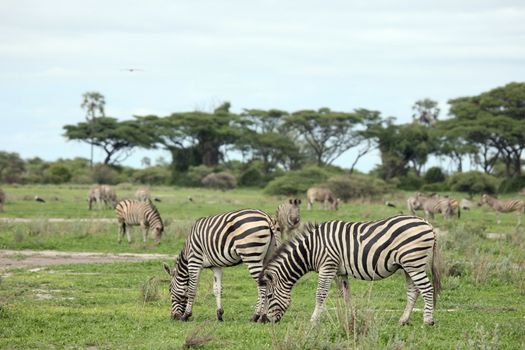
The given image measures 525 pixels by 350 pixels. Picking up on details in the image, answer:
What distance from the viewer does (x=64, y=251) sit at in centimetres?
2212

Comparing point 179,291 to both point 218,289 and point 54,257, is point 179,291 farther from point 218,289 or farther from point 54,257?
point 54,257

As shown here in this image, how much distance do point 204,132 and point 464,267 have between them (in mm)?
61396

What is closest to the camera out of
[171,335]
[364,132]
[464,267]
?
[171,335]

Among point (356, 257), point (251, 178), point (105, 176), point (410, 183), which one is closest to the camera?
point (356, 257)

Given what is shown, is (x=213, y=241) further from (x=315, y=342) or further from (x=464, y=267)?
(x=464, y=267)

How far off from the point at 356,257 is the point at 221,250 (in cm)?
197

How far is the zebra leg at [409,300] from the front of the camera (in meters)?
11.0

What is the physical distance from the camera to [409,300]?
11172 millimetres

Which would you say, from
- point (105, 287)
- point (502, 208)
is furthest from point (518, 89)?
point (105, 287)

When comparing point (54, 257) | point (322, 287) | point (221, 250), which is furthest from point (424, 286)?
point (54, 257)

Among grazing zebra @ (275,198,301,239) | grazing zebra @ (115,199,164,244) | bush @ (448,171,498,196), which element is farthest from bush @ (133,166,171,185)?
grazing zebra @ (275,198,301,239)

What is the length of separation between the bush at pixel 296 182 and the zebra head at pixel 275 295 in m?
41.5

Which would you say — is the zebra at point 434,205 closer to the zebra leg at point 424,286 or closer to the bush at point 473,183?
the bush at point 473,183

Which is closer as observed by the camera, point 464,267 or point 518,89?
point 464,267
